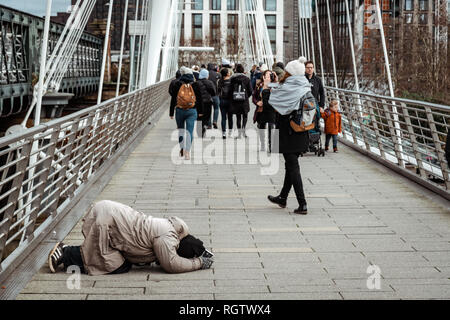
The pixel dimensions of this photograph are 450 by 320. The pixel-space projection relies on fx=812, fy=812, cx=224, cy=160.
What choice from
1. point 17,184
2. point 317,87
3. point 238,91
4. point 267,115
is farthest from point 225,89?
point 17,184

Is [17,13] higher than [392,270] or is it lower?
higher

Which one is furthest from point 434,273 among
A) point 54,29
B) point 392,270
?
point 54,29

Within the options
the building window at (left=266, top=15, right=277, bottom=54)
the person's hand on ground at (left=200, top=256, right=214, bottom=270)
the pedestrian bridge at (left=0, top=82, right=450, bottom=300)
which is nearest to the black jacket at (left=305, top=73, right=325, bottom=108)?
the pedestrian bridge at (left=0, top=82, right=450, bottom=300)

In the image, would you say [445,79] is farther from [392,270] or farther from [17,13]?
[392,270]

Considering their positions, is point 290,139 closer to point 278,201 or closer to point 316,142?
point 278,201

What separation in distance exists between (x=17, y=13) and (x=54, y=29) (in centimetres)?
755

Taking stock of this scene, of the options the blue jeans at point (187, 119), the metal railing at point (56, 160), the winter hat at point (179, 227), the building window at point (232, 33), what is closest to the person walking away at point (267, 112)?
the blue jeans at point (187, 119)

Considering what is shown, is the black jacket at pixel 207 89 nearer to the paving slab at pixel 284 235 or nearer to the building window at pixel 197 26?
the paving slab at pixel 284 235

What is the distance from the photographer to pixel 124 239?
581 centimetres
